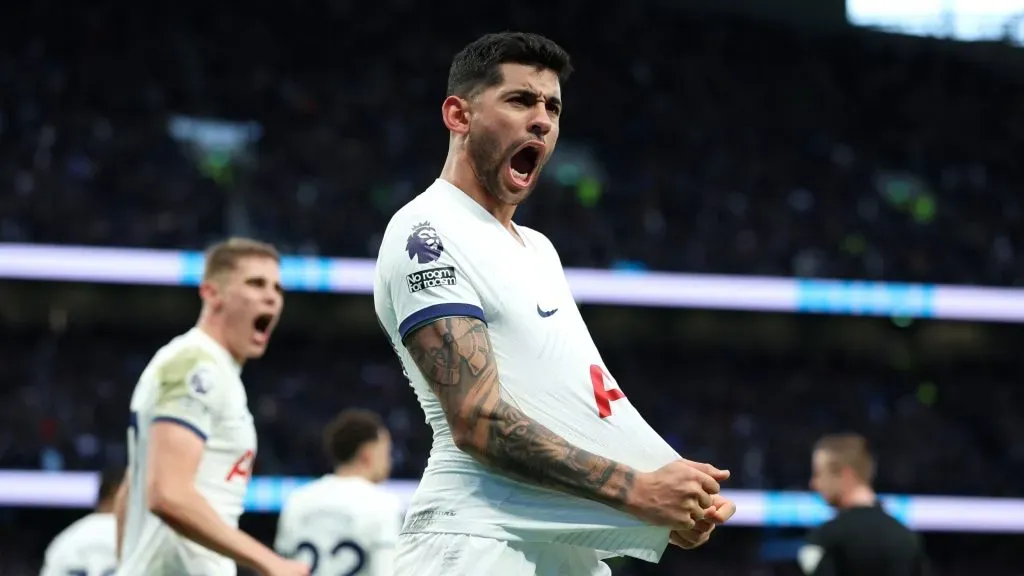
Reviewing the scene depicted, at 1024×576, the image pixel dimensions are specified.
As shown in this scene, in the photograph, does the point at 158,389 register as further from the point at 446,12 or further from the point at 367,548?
the point at 446,12

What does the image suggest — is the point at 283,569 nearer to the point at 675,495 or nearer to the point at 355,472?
the point at 675,495

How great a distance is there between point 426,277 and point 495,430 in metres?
0.30

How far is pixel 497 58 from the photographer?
250cm

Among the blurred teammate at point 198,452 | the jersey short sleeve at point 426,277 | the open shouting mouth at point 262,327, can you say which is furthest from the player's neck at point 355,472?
the jersey short sleeve at point 426,277

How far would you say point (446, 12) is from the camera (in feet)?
65.4

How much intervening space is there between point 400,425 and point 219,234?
3.08m

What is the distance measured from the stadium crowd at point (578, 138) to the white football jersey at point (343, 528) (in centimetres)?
921

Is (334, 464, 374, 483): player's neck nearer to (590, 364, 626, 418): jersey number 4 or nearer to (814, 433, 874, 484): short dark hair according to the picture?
(814, 433, 874, 484): short dark hair

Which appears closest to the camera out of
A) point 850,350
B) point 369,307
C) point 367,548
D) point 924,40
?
point 367,548

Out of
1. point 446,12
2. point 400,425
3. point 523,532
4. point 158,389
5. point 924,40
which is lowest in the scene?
point 523,532

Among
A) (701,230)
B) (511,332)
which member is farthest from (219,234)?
(511,332)

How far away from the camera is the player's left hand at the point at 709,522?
2275mm

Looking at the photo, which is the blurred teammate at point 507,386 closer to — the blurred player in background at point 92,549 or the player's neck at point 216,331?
the player's neck at point 216,331

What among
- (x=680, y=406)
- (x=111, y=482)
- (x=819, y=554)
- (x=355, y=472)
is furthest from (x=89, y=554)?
(x=680, y=406)
